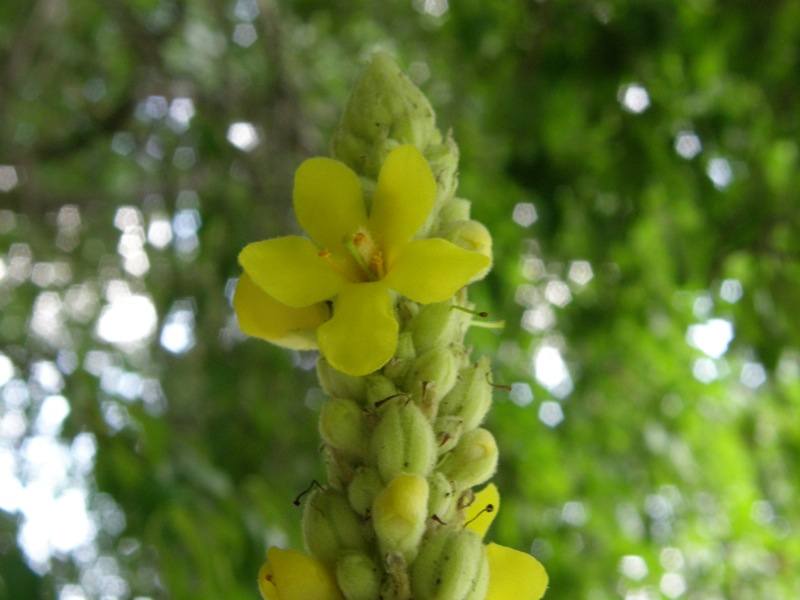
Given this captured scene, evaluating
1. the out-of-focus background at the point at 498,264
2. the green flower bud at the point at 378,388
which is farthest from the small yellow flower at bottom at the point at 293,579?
the out-of-focus background at the point at 498,264

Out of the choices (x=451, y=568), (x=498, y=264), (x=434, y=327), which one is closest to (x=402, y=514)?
(x=451, y=568)

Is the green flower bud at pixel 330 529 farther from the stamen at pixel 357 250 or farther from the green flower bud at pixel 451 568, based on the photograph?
the stamen at pixel 357 250

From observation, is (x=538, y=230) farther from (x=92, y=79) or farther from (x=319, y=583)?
(x=92, y=79)

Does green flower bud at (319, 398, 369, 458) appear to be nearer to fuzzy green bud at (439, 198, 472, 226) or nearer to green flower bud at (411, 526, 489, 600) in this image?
green flower bud at (411, 526, 489, 600)

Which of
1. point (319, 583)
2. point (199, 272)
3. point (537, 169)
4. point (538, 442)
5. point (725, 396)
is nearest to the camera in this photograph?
point (319, 583)

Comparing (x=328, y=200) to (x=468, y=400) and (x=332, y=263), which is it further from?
(x=468, y=400)

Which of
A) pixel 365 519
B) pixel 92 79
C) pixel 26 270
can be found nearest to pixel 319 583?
pixel 365 519
